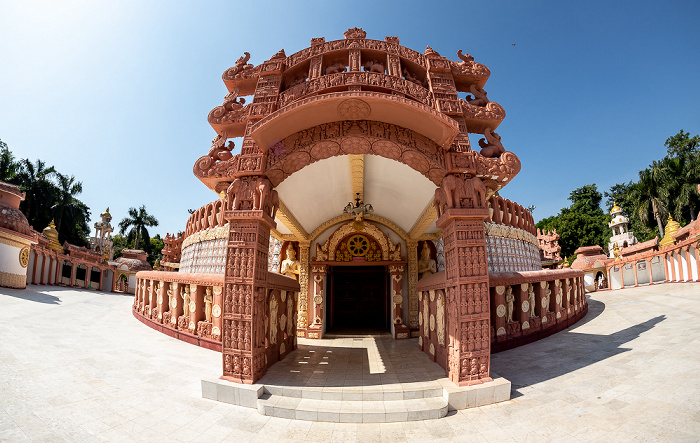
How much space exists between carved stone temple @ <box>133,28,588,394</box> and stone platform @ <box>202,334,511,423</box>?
26 cm

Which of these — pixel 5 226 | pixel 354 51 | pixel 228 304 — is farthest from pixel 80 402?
pixel 5 226

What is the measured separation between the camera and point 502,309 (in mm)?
6473

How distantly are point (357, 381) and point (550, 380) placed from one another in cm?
297

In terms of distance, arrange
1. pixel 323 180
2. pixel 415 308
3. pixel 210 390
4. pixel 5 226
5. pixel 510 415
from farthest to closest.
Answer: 1. pixel 5 226
2. pixel 415 308
3. pixel 323 180
4. pixel 210 390
5. pixel 510 415

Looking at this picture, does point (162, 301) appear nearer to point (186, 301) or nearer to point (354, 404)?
Answer: point (186, 301)

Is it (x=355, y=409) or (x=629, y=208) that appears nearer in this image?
(x=355, y=409)

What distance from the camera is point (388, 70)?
18.2 feet

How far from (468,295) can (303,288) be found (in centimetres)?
608

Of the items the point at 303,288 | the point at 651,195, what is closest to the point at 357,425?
the point at 303,288

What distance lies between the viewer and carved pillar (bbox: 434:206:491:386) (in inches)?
176

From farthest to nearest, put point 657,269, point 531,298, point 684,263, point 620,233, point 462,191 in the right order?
point 620,233 → point 657,269 → point 684,263 → point 531,298 → point 462,191

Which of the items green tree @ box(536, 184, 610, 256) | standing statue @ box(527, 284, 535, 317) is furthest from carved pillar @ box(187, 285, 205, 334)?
green tree @ box(536, 184, 610, 256)

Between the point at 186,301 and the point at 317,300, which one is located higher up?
the point at 186,301

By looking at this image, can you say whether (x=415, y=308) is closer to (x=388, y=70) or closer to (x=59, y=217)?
(x=388, y=70)
